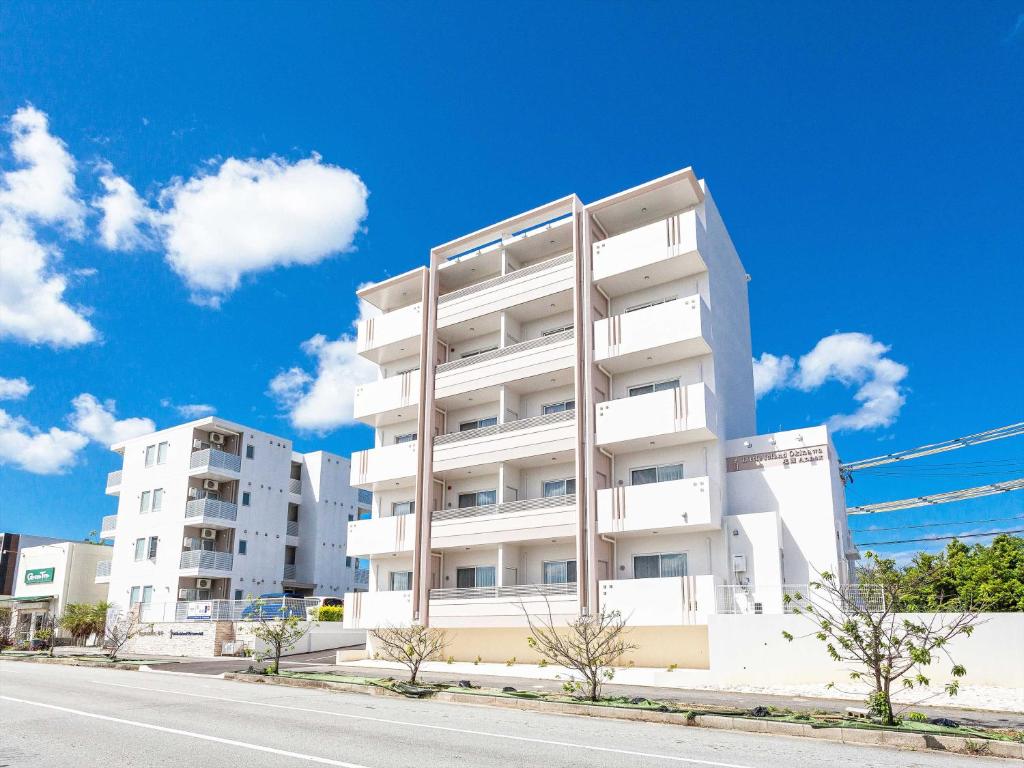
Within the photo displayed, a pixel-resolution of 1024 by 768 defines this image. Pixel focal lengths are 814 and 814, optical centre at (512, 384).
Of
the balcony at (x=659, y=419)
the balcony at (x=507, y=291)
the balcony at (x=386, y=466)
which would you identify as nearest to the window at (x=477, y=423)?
the balcony at (x=386, y=466)

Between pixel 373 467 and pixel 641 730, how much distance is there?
76.8 ft

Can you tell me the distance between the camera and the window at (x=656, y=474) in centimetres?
2941

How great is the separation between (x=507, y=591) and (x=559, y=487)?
14.8 feet

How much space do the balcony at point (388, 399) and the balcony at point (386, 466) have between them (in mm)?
1470

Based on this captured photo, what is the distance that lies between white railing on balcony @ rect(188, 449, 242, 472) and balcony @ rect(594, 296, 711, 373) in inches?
1069

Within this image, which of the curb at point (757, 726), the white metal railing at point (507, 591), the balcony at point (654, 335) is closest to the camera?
the curb at point (757, 726)

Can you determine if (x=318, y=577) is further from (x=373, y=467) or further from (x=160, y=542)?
(x=373, y=467)

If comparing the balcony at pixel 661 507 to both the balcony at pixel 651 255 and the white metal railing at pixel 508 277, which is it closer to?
the balcony at pixel 651 255

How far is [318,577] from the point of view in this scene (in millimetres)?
52625

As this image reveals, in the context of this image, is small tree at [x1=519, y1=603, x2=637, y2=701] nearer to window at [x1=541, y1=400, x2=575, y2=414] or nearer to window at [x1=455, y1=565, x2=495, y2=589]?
window at [x1=455, y1=565, x2=495, y2=589]

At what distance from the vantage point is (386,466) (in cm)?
3516

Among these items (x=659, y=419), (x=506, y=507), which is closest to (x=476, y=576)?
(x=506, y=507)

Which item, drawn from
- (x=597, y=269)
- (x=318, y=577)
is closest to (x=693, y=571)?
(x=597, y=269)

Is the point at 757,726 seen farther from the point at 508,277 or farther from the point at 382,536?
the point at 508,277
